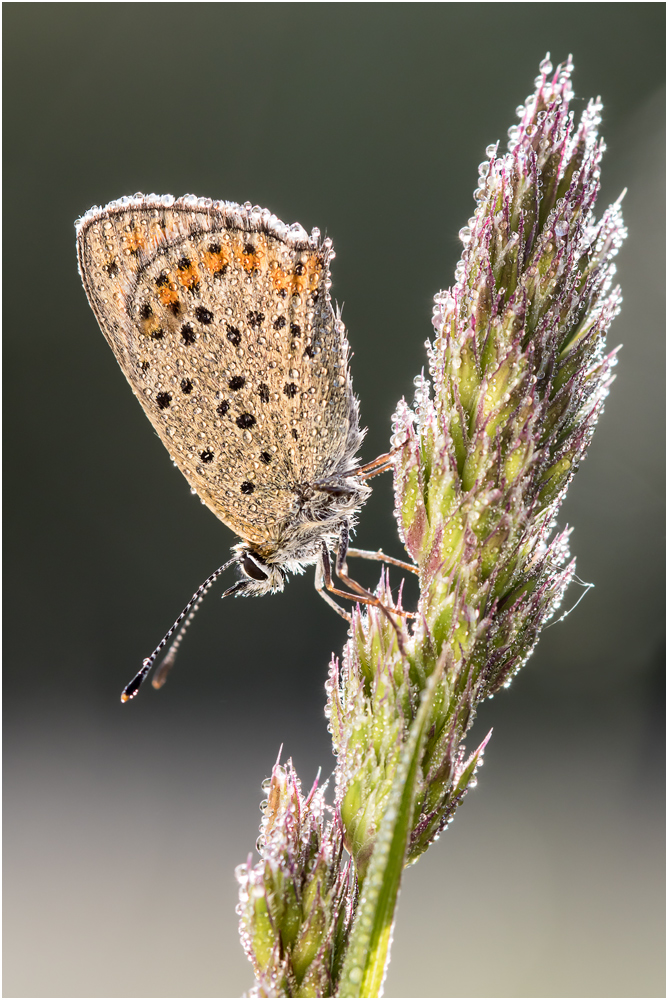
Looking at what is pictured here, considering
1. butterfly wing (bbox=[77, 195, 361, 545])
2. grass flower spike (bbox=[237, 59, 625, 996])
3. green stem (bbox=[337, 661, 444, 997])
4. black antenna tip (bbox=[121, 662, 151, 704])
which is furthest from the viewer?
butterfly wing (bbox=[77, 195, 361, 545])

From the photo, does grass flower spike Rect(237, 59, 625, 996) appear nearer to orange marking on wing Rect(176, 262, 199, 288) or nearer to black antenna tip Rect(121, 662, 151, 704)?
black antenna tip Rect(121, 662, 151, 704)

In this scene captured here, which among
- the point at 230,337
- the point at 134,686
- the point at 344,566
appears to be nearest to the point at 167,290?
the point at 230,337

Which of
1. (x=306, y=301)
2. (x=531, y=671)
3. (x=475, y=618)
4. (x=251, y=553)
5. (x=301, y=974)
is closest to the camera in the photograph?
(x=301, y=974)

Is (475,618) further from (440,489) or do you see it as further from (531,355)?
(531,355)

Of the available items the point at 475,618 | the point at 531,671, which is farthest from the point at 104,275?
the point at 531,671

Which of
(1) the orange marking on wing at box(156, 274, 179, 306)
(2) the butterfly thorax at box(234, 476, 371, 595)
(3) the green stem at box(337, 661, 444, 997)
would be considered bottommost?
(3) the green stem at box(337, 661, 444, 997)

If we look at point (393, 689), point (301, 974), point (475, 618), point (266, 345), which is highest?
point (266, 345)

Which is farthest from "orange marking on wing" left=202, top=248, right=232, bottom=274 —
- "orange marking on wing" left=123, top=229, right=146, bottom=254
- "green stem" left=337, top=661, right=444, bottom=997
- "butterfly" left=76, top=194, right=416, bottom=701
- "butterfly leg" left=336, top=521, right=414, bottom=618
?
"green stem" left=337, top=661, right=444, bottom=997
